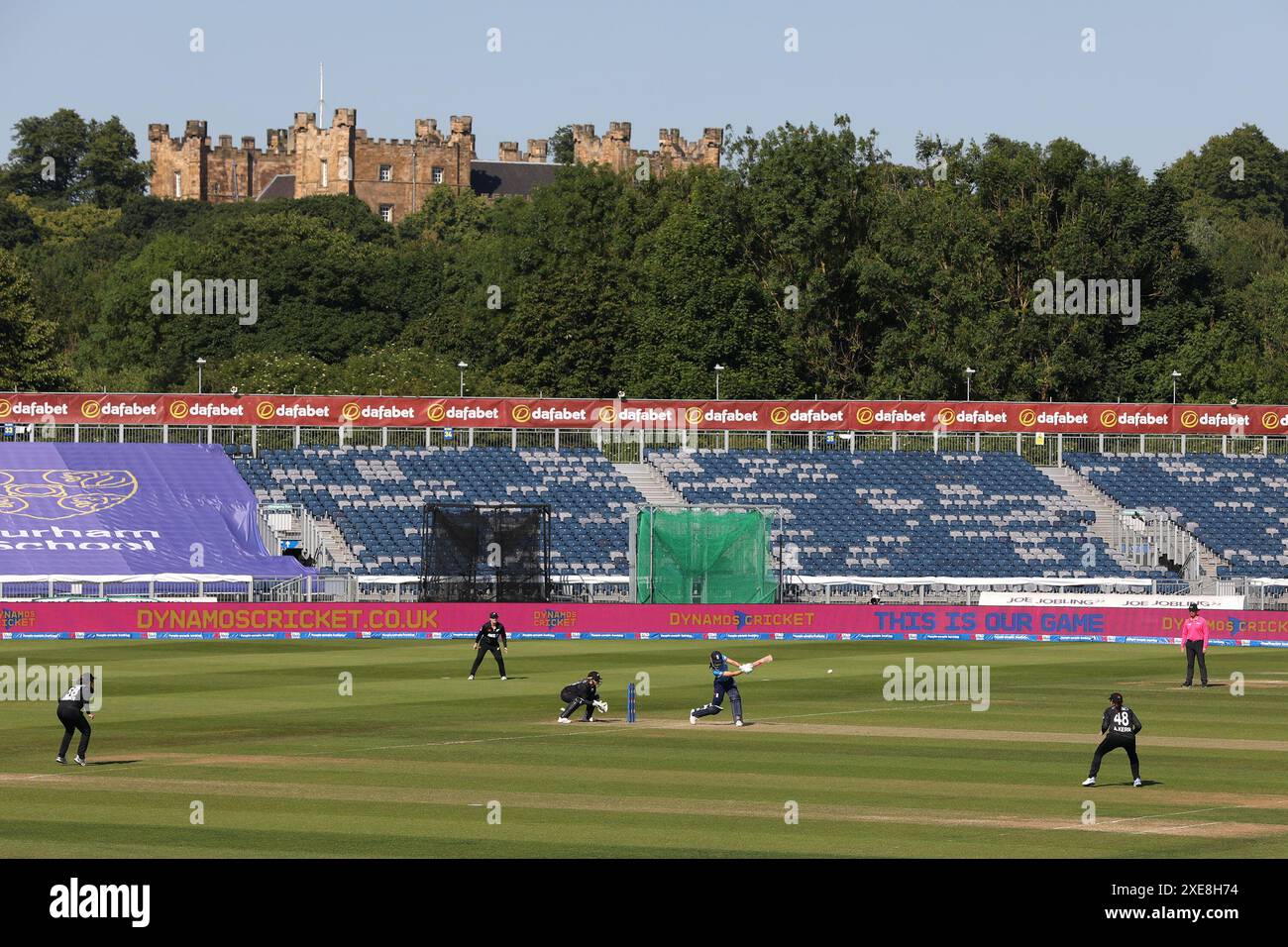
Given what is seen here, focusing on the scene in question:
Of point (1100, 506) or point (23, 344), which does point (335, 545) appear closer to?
point (1100, 506)

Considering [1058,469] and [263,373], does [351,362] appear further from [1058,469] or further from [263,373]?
[1058,469]

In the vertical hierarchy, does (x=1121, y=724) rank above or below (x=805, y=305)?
below

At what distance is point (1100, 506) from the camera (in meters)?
85.1

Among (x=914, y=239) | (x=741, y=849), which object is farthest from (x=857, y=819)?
(x=914, y=239)

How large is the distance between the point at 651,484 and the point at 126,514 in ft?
71.0

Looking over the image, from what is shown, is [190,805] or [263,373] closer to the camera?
[190,805]

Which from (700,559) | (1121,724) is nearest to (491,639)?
(1121,724)

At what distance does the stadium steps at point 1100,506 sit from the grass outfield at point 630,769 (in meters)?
28.9

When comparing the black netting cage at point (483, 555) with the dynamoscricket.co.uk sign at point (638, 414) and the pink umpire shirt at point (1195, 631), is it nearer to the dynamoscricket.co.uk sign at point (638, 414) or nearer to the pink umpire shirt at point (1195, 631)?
the dynamoscricket.co.uk sign at point (638, 414)

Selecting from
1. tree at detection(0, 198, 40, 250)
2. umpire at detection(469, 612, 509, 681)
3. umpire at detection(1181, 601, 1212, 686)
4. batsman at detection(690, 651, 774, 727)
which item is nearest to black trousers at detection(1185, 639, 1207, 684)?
umpire at detection(1181, 601, 1212, 686)

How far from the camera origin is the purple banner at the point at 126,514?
71.5 metres

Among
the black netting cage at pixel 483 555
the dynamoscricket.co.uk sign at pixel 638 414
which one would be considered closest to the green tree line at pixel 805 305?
the dynamoscricket.co.uk sign at pixel 638 414
